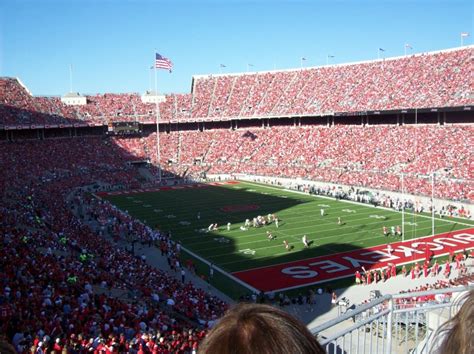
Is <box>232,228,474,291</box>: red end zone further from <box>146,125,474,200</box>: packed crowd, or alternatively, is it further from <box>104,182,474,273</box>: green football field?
<box>146,125,474,200</box>: packed crowd

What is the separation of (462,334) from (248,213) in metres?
31.4

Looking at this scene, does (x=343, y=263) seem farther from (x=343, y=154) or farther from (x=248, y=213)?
(x=343, y=154)

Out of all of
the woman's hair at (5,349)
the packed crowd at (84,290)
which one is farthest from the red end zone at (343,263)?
the woman's hair at (5,349)

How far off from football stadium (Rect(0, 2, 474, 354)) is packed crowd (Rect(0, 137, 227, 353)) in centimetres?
8

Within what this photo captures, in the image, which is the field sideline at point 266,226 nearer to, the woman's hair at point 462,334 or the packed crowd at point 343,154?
the packed crowd at point 343,154

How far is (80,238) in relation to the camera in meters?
23.1

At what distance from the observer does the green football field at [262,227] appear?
78.4ft

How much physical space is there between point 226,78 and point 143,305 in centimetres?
5738

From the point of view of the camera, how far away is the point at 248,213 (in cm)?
3288

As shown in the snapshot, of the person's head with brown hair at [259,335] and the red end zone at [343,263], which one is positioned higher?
the person's head with brown hair at [259,335]

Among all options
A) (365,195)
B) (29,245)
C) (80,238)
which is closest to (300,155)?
(365,195)

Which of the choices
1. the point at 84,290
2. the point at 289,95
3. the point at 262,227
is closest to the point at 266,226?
the point at 262,227

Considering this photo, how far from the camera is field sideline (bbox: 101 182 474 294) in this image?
Answer: 23.8m

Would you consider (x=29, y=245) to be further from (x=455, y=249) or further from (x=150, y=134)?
(x=150, y=134)
